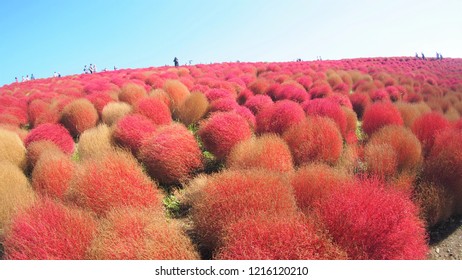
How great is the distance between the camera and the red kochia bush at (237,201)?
323 centimetres

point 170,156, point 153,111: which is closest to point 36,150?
point 153,111

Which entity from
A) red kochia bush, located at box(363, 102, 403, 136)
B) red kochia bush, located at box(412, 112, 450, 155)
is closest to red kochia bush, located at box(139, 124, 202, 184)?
red kochia bush, located at box(363, 102, 403, 136)

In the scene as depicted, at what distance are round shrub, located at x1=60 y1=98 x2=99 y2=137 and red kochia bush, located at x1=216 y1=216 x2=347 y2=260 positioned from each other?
684cm

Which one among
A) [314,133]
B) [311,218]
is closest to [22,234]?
[311,218]

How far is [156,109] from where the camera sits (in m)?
7.54


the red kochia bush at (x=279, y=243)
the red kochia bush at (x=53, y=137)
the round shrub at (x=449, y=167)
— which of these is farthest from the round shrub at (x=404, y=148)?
the red kochia bush at (x=53, y=137)

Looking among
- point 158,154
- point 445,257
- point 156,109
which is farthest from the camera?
point 156,109

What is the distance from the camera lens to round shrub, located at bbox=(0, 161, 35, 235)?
399cm

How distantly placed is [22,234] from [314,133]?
4611 millimetres

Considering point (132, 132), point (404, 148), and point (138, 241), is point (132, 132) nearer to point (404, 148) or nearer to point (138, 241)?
point (138, 241)

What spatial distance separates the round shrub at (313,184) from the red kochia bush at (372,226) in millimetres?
542

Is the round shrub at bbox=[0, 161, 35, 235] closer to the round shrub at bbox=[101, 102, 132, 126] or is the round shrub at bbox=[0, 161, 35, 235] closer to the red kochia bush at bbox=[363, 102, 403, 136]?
the round shrub at bbox=[101, 102, 132, 126]

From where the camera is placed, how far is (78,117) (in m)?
8.13

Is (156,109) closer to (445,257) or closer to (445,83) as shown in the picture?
(445,257)
